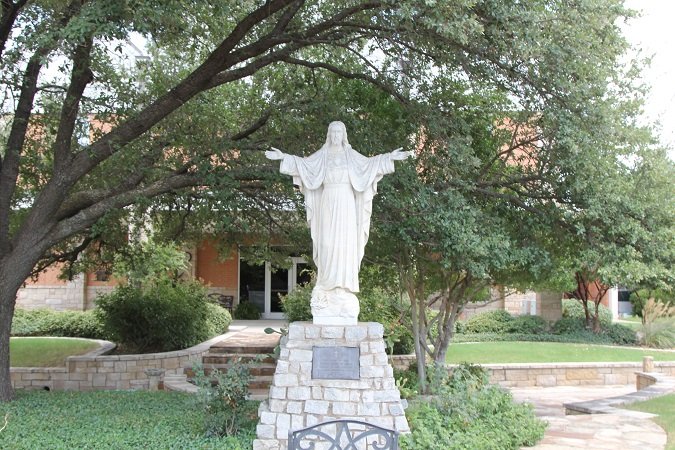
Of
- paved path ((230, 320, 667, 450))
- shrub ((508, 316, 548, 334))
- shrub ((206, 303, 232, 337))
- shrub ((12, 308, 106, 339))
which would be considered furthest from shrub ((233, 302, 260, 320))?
paved path ((230, 320, 667, 450))

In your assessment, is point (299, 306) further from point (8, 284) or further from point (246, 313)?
point (246, 313)

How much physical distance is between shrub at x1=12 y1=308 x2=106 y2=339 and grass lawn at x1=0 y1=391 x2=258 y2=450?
24.4 feet

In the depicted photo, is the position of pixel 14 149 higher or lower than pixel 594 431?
higher

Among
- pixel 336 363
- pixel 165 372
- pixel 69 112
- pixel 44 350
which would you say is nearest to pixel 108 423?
pixel 336 363

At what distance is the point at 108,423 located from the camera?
8.02 m

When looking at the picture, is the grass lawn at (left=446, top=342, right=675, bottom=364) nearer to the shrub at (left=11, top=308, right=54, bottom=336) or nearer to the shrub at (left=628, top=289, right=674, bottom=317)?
the shrub at (left=628, top=289, right=674, bottom=317)

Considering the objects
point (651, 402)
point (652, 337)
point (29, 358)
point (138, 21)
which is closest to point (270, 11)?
point (138, 21)

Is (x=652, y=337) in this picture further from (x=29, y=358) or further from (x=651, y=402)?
(x=29, y=358)

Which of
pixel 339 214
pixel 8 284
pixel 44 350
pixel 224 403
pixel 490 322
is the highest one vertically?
pixel 339 214

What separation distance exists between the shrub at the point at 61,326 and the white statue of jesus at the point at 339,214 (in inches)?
459

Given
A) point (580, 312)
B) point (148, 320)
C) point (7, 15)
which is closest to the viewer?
point (7, 15)

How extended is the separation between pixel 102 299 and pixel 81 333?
3.04 meters

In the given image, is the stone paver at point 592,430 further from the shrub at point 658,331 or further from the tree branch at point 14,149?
the tree branch at point 14,149

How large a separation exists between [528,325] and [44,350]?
13.8 metres
